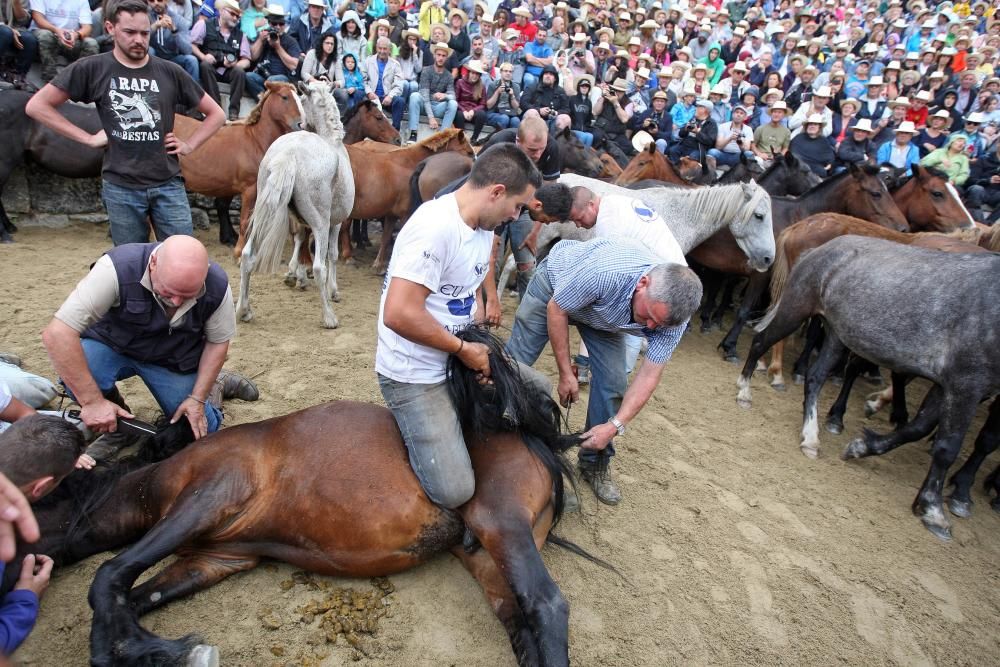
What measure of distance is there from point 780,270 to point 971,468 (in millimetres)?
2595

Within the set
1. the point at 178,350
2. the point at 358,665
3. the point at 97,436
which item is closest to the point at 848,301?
the point at 358,665

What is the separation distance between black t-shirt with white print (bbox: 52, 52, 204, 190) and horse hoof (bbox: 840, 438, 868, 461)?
5378mm

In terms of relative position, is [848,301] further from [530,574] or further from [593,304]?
[530,574]

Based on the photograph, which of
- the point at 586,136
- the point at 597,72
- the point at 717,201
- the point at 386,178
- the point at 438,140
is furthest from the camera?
the point at 597,72

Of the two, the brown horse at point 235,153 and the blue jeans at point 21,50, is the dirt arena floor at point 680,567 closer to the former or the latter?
the brown horse at point 235,153

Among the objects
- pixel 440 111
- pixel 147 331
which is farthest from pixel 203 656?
pixel 440 111

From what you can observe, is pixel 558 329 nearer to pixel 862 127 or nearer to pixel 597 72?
pixel 862 127

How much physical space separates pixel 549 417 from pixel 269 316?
11.7 ft

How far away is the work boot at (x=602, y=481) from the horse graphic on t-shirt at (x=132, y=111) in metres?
3.56

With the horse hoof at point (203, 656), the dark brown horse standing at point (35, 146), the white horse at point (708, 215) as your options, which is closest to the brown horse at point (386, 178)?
the white horse at point (708, 215)

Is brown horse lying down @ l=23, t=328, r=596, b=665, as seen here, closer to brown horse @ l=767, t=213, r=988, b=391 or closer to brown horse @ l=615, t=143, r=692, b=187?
brown horse @ l=767, t=213, r=988, b=391

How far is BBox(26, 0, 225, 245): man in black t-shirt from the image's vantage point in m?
3.79

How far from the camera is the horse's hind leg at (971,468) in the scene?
14.2ft

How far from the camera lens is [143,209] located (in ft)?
13.6
